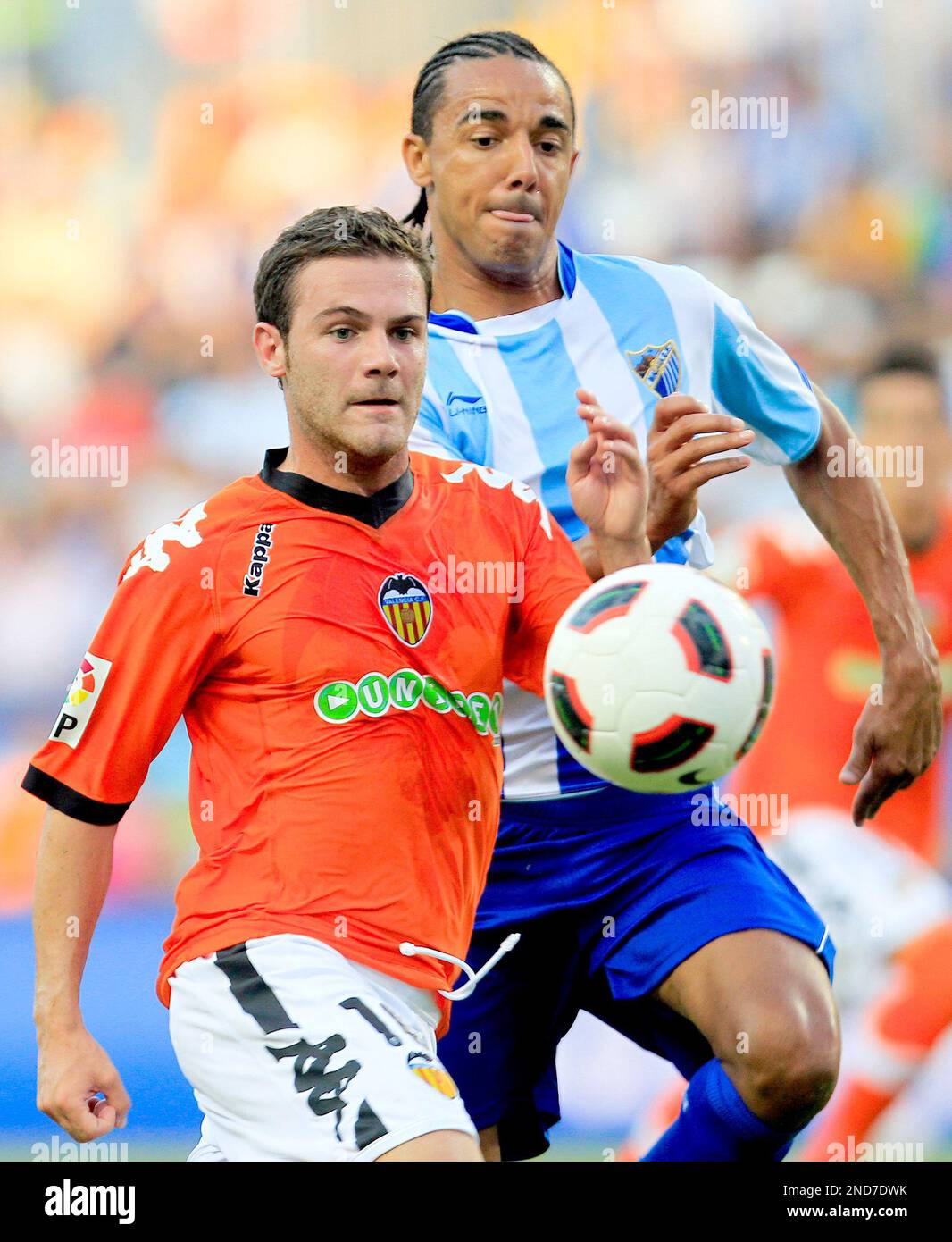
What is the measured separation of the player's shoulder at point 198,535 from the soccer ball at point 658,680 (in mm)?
578

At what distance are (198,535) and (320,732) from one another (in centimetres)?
38

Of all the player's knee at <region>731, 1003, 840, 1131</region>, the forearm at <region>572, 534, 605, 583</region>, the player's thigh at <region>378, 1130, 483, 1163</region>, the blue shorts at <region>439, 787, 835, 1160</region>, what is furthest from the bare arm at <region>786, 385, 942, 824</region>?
the player's thigh at <region>378, 1130, 483, 1163</region>

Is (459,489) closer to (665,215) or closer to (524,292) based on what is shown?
(524,292)

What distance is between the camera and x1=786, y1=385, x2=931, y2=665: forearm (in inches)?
145

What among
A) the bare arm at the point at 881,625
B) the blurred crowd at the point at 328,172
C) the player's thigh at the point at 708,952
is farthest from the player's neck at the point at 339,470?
the blurred crowd at the point at 328,172

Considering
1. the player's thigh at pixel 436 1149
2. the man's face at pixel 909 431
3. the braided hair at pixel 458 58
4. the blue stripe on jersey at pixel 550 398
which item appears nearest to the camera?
the player's thigh at pixel 436 1149

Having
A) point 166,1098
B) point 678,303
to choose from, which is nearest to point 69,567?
point 166,1098

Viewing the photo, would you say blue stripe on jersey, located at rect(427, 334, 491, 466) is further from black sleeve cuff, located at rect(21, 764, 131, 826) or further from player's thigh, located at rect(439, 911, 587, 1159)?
black sleeve cuff, located at rect(21, 764, 131, 826)

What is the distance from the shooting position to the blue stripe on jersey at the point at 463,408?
3.46 m

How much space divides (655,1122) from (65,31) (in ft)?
13.2

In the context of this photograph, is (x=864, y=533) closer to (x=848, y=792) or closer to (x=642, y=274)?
(x=642, y=274)

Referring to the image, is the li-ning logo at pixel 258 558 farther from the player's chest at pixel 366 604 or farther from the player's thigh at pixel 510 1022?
the player's thigh at pixel 510 1022

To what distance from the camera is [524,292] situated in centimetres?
365

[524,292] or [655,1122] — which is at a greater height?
[524,292]
